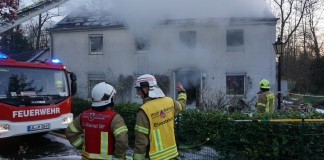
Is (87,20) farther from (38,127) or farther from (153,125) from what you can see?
(153,125)

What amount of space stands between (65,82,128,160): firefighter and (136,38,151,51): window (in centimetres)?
1177

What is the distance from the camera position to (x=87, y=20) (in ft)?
53.8

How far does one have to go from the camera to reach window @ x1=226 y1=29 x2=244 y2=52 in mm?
13977

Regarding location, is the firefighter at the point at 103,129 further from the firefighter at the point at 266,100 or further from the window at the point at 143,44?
the window at the point at 143,44

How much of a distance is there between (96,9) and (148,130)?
14.6m

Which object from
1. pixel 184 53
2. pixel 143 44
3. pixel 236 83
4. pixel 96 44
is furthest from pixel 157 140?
pixel 96 44

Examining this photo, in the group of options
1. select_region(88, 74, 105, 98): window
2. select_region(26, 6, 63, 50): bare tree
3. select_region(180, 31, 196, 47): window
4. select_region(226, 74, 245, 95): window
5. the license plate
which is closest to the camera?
the license plate

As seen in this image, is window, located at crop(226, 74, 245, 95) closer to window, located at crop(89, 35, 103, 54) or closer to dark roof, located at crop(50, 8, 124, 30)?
dark roof, located at crop(50, 8, 124, 30)

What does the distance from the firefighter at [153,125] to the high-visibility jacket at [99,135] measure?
30 centimetres

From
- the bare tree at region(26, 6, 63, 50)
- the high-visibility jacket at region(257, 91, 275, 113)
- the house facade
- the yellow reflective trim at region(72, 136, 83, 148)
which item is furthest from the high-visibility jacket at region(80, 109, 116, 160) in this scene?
the bare tree at region(26, 6, 63, 50)

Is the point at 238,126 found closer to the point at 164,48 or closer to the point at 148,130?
Answer: the point at 148,130

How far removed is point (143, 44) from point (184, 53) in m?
2.36

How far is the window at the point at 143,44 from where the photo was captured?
1473cm

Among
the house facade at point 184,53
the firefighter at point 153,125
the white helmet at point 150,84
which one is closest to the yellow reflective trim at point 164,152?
the firefighter at point 153,125
